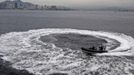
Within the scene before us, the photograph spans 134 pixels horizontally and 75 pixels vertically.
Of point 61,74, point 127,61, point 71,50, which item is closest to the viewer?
point 61,74

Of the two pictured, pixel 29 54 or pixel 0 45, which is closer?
pixel 29 54

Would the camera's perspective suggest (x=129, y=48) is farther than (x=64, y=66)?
Yes

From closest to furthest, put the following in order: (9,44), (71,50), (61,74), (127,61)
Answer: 1. (61,74)
2. (127,61)
3. (71,50)
4. (9,44)

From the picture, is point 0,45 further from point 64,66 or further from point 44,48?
point 64,66

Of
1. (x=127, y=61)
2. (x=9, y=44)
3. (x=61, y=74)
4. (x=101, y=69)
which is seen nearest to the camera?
(x=61, y=74)

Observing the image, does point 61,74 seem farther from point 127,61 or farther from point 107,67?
point 127,61

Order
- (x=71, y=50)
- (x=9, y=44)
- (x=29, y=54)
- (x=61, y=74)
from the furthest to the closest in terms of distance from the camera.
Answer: (x=9, y=44), (x=71, y=50), (x=29, y=54), (x=61, y=74)

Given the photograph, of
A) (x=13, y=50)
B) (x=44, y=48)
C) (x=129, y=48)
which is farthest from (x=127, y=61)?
(x=13, y=50)

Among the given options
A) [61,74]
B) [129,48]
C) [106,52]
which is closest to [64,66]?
[61,74]
